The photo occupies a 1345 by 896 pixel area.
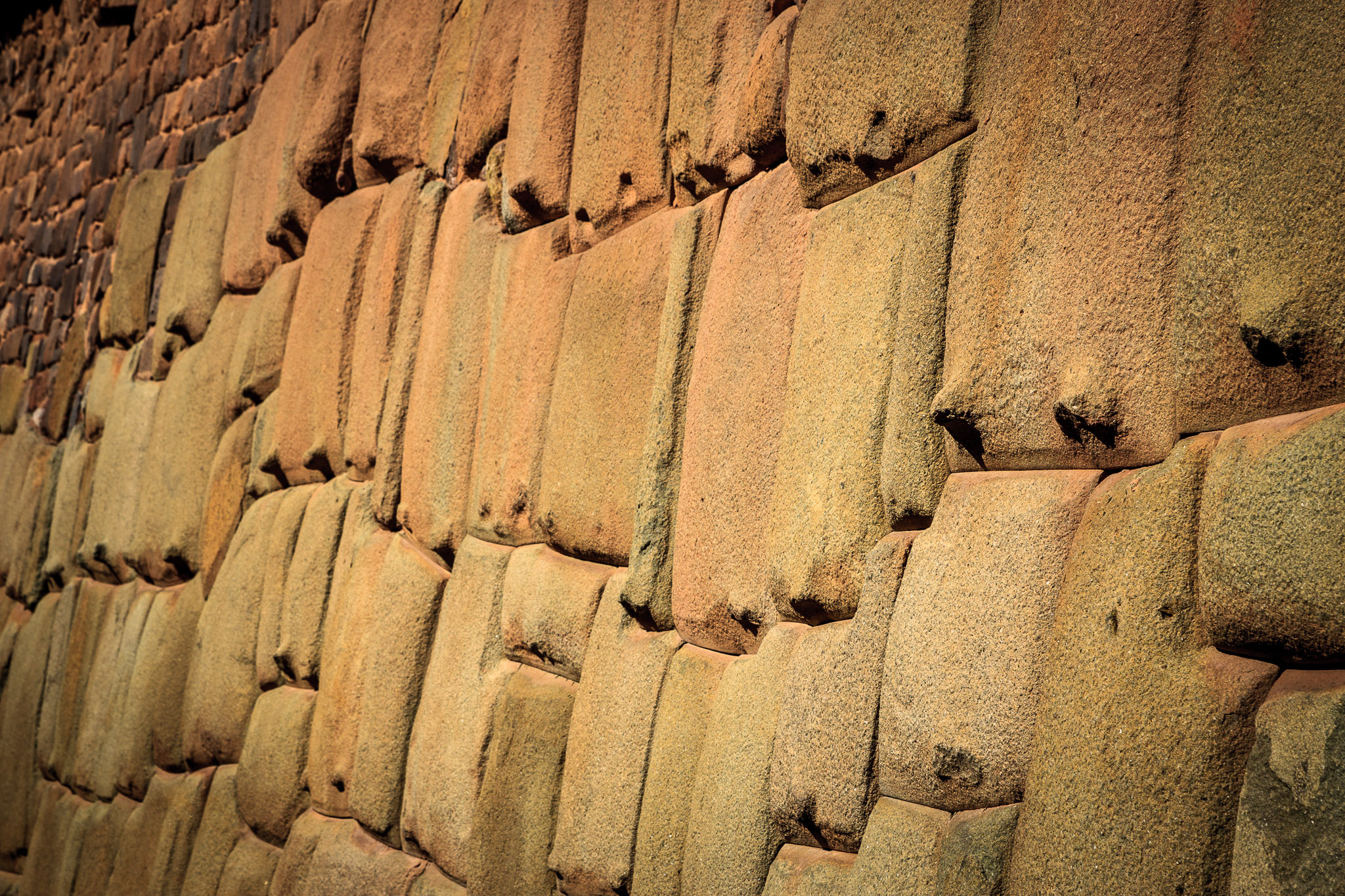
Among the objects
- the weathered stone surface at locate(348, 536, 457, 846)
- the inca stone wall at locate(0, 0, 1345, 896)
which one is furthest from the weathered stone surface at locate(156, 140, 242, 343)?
the weathered stone surface at locate(348, 536, 457, 846)

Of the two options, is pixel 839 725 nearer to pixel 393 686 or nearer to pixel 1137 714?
pixel 1137 714

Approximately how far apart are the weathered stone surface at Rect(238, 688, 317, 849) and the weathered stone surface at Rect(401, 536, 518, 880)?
50cm

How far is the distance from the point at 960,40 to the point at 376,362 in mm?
1792

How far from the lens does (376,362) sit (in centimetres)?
273

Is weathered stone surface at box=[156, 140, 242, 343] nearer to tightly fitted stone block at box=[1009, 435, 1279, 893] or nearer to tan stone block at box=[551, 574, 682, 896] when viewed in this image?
tan stone block at box=[551, 574, 682, 896]

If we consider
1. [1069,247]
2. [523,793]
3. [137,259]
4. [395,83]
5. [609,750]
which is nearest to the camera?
[1069,247]

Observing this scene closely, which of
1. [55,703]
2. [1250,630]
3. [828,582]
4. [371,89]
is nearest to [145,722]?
[55,703]

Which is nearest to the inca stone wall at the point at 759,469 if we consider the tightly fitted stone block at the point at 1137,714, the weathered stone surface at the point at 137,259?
the tightly fitted stone block at the point at 1137,714

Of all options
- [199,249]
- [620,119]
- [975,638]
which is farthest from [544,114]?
[199,249]

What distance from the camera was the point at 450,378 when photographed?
7.99ft

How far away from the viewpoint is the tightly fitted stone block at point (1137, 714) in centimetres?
89

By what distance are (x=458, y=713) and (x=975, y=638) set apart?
1.24 metres

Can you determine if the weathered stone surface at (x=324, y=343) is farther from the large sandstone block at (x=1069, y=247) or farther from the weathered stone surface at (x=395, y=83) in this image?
the large sandstone block at (x=1069, y=247)

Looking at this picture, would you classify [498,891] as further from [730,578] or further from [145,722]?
[145,722]
